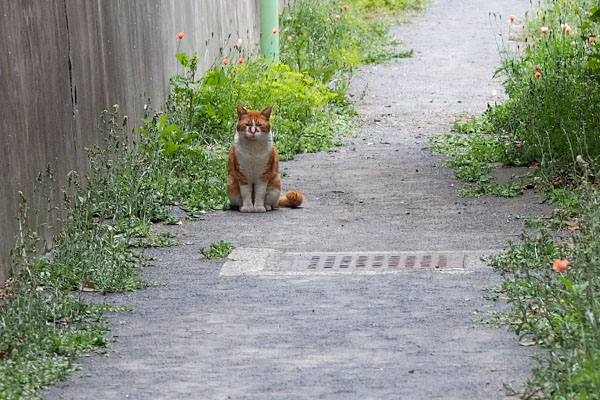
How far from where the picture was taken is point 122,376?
5.17 m

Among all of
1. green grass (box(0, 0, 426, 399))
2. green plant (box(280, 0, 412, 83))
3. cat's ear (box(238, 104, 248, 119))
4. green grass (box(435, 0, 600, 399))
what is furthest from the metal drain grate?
green plant (box(280, 0, 412, 83))

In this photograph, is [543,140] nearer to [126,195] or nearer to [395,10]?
[126,195]

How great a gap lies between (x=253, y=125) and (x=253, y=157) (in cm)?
28

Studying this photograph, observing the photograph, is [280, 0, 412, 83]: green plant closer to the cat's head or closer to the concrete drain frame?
the cat's head

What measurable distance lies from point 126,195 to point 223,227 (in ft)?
2.71

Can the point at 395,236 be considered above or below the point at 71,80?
below

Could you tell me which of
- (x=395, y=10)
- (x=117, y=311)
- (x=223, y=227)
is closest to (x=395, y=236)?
(x=223, y=227)

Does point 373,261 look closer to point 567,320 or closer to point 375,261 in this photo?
point 375,261

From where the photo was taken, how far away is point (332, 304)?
6.38 metres

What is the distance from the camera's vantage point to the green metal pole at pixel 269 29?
14531 mm

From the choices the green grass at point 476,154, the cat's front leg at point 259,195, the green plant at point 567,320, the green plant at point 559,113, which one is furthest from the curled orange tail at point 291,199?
the green plant at point 567,320

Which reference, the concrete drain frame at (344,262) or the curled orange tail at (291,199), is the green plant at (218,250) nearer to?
the concrete drain frame at (344,262)

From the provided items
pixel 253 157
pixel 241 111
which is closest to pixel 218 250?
pixel 253 157

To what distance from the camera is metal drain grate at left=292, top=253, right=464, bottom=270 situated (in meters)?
7.37
